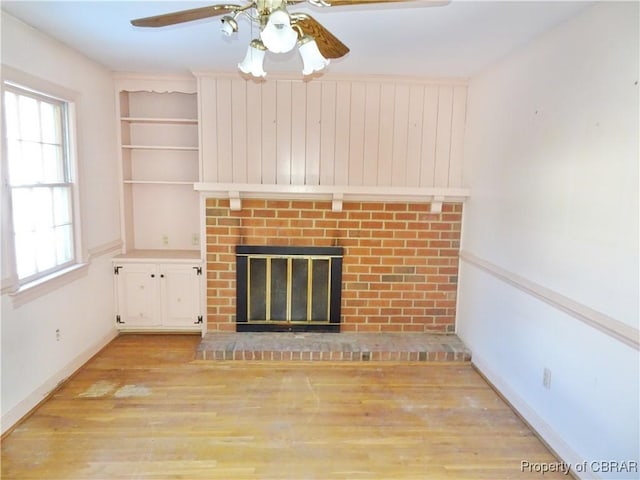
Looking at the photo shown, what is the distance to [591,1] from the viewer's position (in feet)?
6.79

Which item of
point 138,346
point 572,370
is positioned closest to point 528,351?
point 572,370

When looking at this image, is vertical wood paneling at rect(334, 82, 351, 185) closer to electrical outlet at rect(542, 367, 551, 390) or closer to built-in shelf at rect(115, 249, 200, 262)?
built-in shelf at rect(115, 249, 200, 262)

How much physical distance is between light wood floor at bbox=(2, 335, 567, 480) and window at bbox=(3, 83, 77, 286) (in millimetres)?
983

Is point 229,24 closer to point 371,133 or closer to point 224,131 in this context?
point 224,131

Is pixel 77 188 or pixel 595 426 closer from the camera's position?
pixel 595 426

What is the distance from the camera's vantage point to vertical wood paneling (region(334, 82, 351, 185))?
367 cm

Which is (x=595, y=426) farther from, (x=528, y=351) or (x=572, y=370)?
(x=528, y=351)

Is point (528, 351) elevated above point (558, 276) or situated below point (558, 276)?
below

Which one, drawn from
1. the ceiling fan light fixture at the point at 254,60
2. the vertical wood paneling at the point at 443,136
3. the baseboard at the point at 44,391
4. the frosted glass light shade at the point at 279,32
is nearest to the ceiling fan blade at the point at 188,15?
the ceiling fan light fixture at the point at 254,60

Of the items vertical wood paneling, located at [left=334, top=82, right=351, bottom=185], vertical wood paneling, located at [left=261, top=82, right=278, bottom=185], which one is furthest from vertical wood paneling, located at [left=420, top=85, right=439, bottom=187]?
vertical wood paneling, located at [left=261, top=82, right=278, bottom=185]

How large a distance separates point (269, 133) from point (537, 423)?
3054mm

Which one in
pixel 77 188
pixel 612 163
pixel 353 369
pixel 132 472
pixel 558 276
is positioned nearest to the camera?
pixel 612 163

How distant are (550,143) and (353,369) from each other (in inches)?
89.0

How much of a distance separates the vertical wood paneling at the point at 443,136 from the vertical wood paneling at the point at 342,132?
0.85 m
